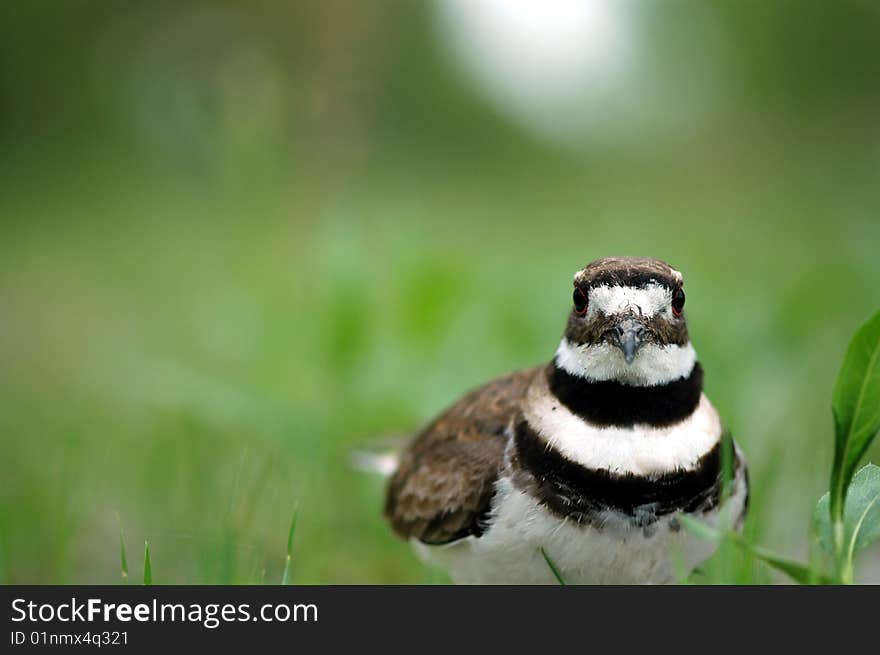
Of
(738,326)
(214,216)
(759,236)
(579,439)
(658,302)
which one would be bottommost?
(214,216)

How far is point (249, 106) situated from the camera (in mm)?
5871

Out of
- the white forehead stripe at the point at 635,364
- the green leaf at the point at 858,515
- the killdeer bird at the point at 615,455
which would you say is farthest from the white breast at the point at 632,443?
the green leaf at the point at 858,515

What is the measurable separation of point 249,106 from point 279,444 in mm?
2154

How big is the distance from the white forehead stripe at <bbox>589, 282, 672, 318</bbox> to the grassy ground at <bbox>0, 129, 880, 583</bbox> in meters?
0.59

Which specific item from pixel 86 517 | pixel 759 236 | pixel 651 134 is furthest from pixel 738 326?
pixel 651 134

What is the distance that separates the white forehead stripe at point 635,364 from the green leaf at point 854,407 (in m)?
0.47

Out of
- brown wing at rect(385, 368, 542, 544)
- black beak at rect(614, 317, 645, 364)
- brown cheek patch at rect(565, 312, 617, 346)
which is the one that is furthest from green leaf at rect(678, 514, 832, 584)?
brown wing at rect(385, 368, 542, 544)

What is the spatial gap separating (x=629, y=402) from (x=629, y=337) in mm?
218

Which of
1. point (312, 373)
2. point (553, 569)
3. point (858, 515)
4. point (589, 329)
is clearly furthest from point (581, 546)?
point (312, 373)

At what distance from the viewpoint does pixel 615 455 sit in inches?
103

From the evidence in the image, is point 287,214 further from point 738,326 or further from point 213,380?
point 738,326

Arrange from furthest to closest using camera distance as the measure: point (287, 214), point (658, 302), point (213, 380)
→ point (287, 214), point (213, 380), point (658, 302)

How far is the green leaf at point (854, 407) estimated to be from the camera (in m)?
2.26

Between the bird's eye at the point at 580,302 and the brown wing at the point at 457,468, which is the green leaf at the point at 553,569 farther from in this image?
the bird's eye at the point at 580,302
